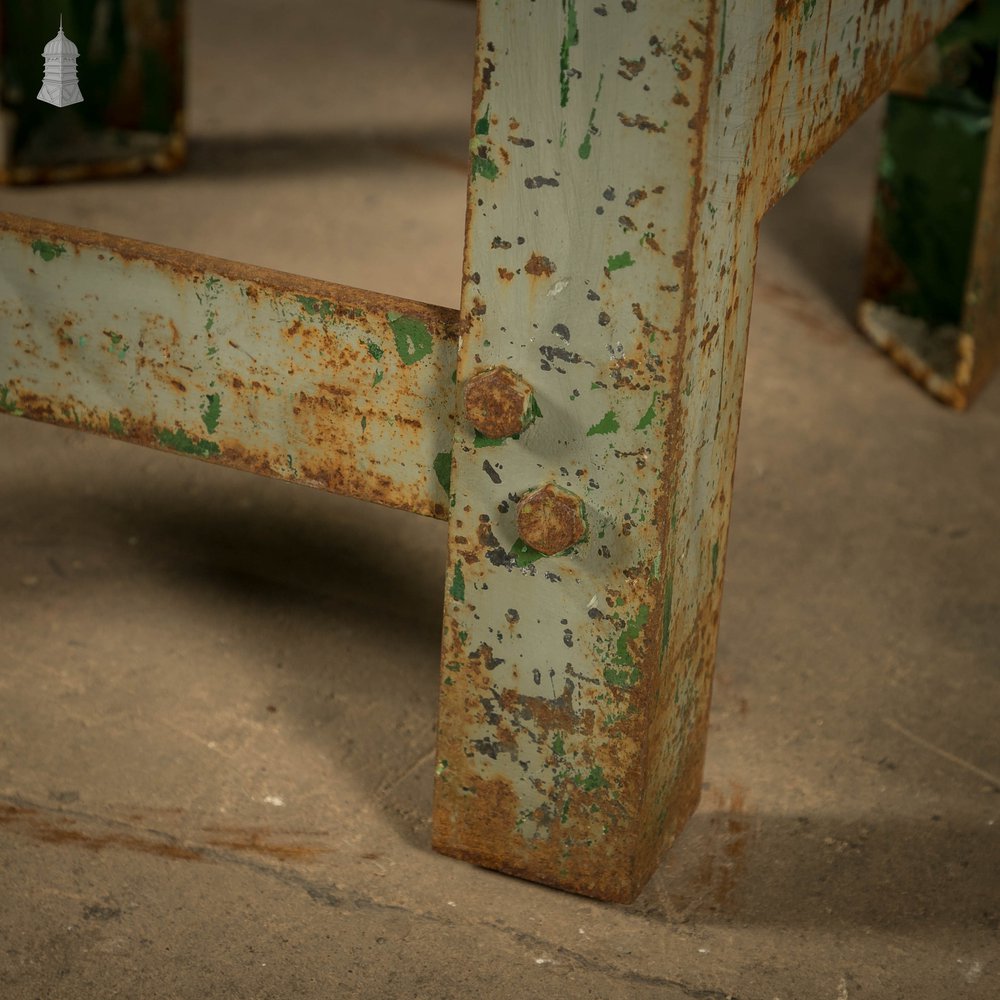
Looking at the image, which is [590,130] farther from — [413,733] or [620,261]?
[413,733]

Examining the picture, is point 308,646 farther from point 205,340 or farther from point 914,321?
point 914,321

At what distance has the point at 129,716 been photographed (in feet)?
7.30

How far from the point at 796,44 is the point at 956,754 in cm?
105

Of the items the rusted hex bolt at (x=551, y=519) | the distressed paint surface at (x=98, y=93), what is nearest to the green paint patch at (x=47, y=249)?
the rusted hex bolt at (x=551, y=519)

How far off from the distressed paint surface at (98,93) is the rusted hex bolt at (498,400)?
2451 mm

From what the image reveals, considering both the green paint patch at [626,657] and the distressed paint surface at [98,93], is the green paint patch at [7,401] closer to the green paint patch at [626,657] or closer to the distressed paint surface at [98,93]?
the green paint patch at [626,657]

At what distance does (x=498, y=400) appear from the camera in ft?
5.39

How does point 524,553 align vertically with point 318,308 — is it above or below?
below

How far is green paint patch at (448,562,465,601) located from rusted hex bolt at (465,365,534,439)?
0.63 feet

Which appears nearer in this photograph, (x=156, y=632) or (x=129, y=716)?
(x=129, y=716)

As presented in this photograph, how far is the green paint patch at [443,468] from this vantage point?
1751 millimetres

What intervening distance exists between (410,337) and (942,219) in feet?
6.00

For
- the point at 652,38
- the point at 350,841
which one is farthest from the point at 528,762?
the point at 652,38

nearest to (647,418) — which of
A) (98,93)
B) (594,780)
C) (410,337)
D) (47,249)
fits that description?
(410,337)
